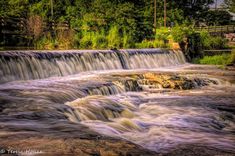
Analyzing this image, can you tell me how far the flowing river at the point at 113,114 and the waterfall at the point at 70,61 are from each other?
2.1 inches

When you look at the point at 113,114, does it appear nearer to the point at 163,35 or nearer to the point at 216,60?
the point at 216,60

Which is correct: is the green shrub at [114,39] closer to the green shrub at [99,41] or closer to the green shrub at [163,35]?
the green shrub at [99,41]

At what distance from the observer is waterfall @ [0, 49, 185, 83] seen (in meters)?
15.6

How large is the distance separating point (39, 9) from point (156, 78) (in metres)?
25.6

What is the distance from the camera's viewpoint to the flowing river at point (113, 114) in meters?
5.95

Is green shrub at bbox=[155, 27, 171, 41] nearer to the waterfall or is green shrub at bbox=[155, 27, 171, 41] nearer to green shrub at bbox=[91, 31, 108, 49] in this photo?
the waterfall

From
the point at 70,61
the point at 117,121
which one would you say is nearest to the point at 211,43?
the point at 70,61

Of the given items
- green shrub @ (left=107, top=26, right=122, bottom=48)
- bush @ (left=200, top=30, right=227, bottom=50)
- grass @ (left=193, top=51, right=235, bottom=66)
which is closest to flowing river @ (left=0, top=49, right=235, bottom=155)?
grass @ (left=193, top=51, right=235, bottom=66)

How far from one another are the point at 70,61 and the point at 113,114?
1005 cm

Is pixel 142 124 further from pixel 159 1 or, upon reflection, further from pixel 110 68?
pixel 159 1

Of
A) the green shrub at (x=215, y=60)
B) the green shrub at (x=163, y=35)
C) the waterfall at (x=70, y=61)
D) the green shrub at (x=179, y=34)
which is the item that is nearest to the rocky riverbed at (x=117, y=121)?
the waterfall at (x=70, y=61)

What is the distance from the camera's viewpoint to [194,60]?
30.2 metres

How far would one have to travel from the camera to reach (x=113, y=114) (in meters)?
9.45

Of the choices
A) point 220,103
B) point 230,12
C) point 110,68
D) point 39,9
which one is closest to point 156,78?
point 220,103
